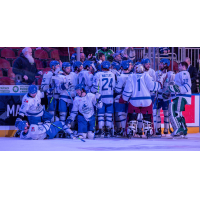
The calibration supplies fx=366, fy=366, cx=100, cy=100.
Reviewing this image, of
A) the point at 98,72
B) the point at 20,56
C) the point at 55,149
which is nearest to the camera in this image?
the point at 55,149

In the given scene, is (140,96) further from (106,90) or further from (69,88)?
(69,88)

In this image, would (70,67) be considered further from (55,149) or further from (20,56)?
(55,149)

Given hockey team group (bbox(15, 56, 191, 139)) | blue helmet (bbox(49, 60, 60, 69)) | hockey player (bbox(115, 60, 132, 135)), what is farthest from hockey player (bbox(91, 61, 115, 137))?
blue helmet (bbox(49, 60, 60, 69))

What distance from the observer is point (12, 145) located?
6016mm

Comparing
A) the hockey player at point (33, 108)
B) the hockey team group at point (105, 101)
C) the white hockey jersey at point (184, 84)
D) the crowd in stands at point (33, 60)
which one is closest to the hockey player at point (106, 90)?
the hockey team group at point (105, 101)

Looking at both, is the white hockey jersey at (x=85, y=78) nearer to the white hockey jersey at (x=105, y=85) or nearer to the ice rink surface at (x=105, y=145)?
the white hockey jersey at (x=105, y=85)

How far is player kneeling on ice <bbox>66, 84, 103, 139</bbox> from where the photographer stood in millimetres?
6863

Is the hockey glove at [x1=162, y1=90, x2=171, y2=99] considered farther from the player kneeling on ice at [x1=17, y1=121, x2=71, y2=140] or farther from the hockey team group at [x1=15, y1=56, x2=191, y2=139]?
the player kneeling on ice at [x1=17, y1=121, x2=71, y2=140]

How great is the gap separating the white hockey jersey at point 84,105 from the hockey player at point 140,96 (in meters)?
0.66

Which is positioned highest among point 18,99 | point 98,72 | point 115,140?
point 98,72

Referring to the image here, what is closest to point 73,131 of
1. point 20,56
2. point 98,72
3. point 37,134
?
point 37,134

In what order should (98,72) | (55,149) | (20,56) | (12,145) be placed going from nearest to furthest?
(55,149)
(12,145)
(98,72)
(20,56)

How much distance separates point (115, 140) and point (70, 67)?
176cm

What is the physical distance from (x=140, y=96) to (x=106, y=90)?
2.25 ft
